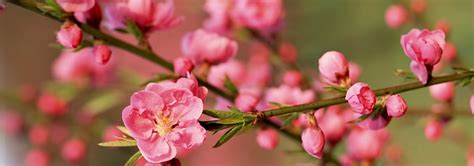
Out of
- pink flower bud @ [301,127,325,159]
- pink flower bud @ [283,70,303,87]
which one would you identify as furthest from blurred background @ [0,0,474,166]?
pink flower bud @ [301,127,325,159]

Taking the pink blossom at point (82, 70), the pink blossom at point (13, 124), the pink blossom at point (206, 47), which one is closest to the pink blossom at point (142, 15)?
the pink blossom at point (206, 47)

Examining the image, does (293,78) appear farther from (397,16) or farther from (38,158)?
(38,158)

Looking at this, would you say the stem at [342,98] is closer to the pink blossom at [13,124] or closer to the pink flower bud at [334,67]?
the pink flower bud at [334,67]

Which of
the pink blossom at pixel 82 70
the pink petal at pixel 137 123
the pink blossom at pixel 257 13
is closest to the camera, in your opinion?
the pink petal at pixel 137 123

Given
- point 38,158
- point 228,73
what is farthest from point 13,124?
point 228,73

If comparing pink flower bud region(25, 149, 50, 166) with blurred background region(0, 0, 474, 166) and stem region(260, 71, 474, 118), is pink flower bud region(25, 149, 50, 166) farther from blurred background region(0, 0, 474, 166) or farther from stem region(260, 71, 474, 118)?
stem region(260, 71, 474, 118)

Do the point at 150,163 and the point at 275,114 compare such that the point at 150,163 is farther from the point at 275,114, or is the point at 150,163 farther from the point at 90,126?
the point at 90,126
